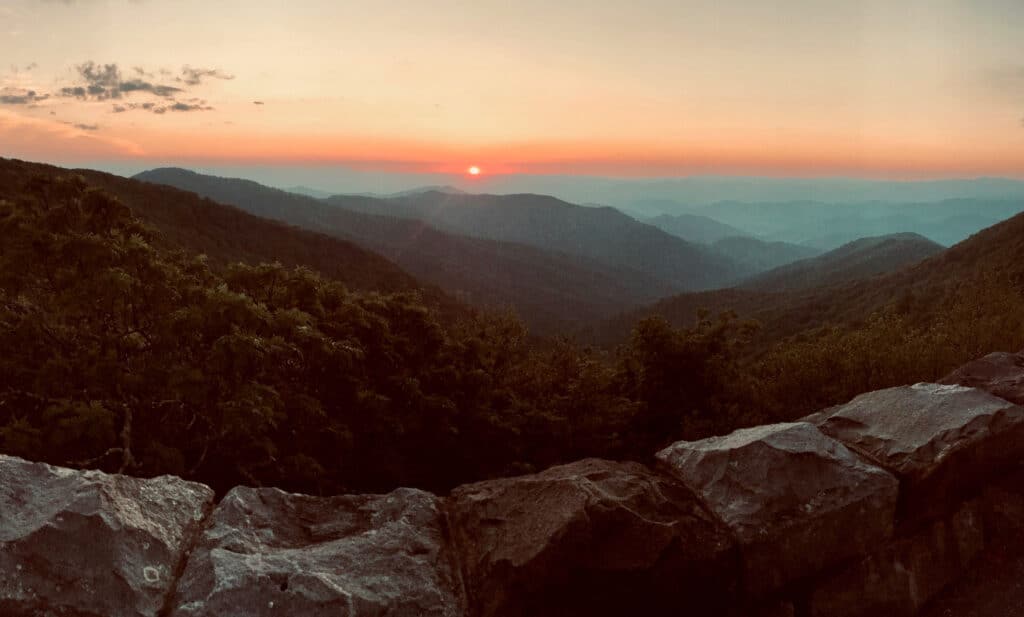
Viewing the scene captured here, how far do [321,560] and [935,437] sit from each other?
4.46 metres

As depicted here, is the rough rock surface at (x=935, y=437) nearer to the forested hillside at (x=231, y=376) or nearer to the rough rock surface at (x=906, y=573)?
the rough rock surface at (x=906, y=573)

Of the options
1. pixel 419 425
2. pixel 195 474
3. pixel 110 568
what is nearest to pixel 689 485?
pixel 110 568

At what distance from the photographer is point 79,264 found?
6105 millimetres

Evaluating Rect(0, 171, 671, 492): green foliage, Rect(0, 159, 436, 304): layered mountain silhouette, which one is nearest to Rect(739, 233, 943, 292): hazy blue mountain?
Rect(0, 159, 436, 304): layered mountain silhouette

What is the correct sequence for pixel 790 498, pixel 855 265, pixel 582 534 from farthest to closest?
pixel 855 265 → pixel 790 498 → pixel 582 534

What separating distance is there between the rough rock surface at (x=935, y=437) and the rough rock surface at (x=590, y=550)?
5.56 feet

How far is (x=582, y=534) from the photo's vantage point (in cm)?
338

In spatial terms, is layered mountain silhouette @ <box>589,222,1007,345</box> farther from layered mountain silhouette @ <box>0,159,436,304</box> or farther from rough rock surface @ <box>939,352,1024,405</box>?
layered mountain silhouette @ <box>0,159,436,304</box>

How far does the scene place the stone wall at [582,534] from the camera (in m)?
2.84

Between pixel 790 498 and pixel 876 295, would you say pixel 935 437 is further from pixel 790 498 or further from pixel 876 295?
pixel 876 295

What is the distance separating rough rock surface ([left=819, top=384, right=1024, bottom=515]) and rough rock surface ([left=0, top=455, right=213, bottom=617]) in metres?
4.68

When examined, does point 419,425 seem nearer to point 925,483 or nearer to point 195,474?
point 195,474

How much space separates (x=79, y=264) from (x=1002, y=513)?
864cm

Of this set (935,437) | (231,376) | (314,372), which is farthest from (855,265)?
(231,376)
